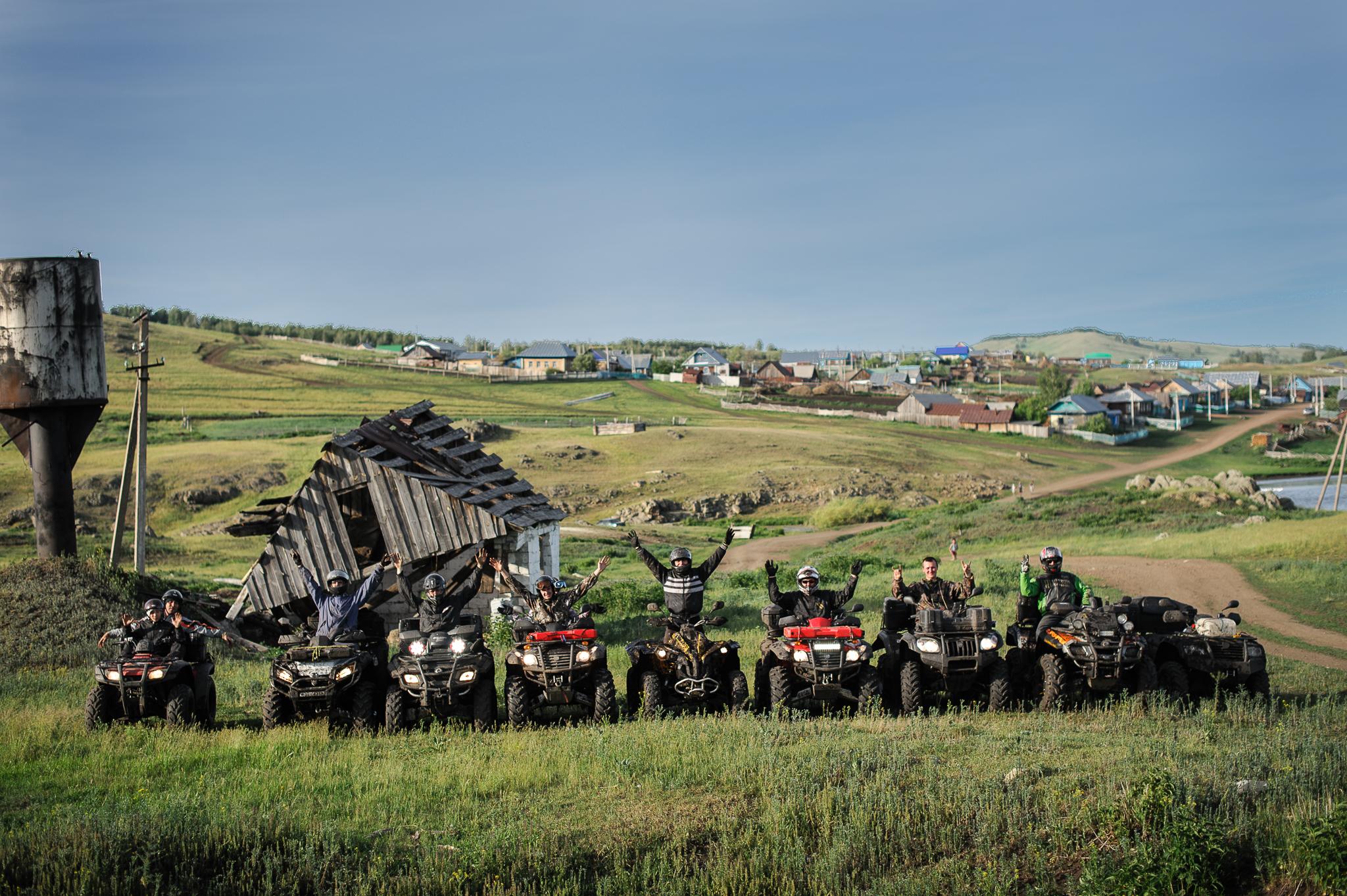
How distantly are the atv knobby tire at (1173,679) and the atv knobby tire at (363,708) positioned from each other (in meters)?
9.36

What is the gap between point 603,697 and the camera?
11266 mm

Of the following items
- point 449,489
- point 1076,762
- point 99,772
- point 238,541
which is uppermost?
point 449,489

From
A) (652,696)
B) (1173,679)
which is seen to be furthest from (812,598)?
(1173,679)

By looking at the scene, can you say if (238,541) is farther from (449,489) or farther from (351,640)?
(351,640)

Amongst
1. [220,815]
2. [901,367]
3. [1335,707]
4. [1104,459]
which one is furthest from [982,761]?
[901,367]

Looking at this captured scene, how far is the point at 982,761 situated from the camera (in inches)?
354

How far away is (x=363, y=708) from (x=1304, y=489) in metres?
61.4

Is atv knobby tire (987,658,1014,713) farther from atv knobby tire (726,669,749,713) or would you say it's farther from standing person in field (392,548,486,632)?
standing person in field (392,548,486,632)

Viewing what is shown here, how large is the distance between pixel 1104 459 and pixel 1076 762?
238 ft

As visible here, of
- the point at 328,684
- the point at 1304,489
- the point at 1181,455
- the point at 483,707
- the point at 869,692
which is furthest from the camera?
the point at 1181,455

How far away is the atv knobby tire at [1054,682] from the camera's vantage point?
1144cm

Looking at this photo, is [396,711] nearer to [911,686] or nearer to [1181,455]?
[911,686]

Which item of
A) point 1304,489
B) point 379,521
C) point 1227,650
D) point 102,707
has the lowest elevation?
point 1304,489

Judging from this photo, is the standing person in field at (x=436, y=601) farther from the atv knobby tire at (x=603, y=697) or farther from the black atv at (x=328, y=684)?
the atv knobby tire at (x=603, y=697)
